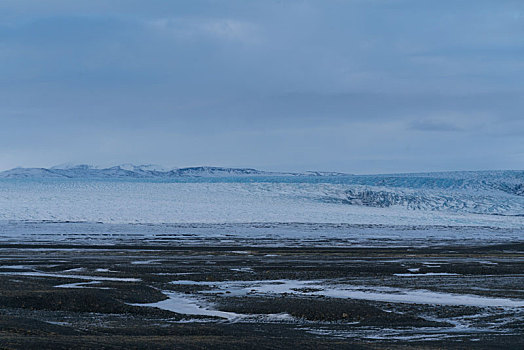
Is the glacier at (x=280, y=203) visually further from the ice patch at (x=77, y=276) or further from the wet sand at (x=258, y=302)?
the ice patch at (x=77, y=276)

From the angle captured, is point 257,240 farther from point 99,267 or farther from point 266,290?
point 266,290

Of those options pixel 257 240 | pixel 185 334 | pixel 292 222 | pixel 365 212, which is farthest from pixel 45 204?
pixel 185 334

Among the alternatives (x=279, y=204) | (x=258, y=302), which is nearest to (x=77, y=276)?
(x=258, y=302)

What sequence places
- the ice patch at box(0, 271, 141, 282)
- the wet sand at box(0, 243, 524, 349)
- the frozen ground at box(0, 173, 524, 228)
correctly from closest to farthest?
the wet sand at box(0, 243, 524, 349), the ice patch at box(0, 271, 141, 282), the frozen ground at box(0, 173, 524, 228)

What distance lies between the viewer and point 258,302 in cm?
1752

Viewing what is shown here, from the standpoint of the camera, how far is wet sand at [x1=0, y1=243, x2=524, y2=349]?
12539 millimetres

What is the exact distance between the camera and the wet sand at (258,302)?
12539 millimetres

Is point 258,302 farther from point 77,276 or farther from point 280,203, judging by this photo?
point 280,203

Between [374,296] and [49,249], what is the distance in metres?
19.9

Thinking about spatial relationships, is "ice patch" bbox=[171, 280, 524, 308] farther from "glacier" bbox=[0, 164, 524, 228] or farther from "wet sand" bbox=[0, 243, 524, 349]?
"glacier" bbox=[0, 164, 524, 228]

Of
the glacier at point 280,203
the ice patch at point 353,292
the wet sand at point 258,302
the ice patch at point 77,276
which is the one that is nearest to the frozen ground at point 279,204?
the glacier at point 280,203

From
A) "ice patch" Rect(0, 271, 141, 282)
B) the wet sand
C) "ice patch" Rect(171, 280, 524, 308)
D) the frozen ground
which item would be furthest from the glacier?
"ice patch" Rect(171, 280, 524, 308)

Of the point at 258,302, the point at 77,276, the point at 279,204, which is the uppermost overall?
the point at 279,204

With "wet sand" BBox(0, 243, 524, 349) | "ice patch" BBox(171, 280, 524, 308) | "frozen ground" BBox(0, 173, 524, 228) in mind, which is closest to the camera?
"wet sand" BBox(0, 243, 524, 349)
